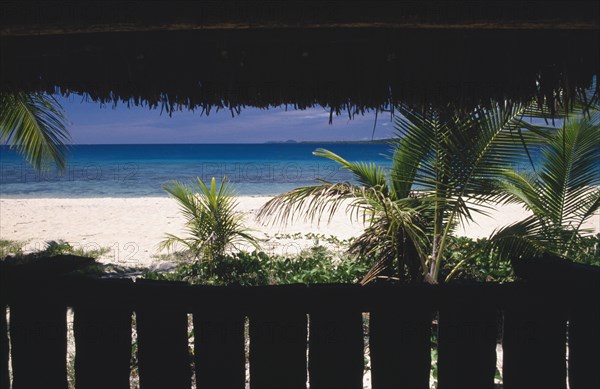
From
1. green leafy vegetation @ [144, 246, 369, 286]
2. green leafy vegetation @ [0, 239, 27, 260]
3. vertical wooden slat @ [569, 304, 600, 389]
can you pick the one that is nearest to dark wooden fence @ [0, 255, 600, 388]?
vertical wooden slat @ [569, 304, 600, 389]

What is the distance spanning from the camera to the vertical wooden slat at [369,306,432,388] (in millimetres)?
1258

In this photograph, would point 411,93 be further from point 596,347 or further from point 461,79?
point 596,347

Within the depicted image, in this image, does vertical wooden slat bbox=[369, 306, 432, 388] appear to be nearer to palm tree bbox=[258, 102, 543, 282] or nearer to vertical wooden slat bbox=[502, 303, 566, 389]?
vertical wooden slat bbox=[502, 303, 566, 389]

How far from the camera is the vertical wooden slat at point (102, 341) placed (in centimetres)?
131

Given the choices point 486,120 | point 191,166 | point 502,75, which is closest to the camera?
point 502,75

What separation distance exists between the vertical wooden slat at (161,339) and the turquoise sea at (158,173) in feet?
13.7

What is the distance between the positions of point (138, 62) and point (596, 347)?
2.03 metres

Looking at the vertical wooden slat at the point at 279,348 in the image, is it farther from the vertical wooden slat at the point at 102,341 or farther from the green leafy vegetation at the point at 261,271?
the green leafy vegetation at the point at 261,271

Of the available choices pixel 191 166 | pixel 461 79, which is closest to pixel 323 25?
pixel 461 79

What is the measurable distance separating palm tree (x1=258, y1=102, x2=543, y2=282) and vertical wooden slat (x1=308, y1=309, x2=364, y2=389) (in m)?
1.47

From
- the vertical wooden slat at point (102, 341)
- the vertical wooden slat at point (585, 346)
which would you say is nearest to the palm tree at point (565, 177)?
the vertical wooden slat at point (585, 346)

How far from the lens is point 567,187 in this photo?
3.56 m

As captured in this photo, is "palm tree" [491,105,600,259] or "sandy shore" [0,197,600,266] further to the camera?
"sandy shore" [0,197,600,266]

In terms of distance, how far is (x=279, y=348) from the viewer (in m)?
1.28
